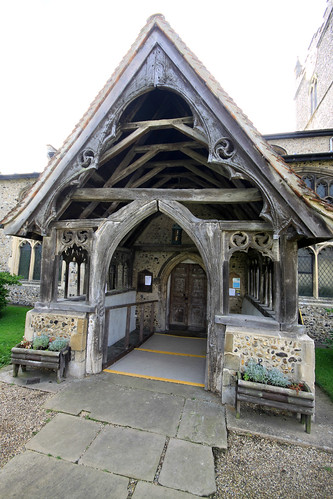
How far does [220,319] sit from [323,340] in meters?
5.62

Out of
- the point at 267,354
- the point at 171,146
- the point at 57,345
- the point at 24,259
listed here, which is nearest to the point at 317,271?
the point at 267,354

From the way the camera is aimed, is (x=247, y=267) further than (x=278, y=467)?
Yes

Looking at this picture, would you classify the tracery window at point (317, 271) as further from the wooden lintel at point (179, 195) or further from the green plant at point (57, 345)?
the green plant at point (57, 345)

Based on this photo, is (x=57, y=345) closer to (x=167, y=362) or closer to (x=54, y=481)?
(x=54, y=481)

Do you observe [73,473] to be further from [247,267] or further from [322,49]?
[322,49]

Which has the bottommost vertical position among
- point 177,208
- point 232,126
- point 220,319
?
point 220,319

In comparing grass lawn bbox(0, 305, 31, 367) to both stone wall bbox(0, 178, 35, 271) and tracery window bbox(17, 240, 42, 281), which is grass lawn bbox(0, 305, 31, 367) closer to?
tracery window bbox(17, 240, 42, 281)

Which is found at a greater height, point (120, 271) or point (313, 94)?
point (313, 94)

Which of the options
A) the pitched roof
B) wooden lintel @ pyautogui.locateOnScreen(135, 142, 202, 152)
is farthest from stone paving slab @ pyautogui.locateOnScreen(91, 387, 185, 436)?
wooden lintel @ pyautogui.locateOnScreen(135, 142, 202, 152)

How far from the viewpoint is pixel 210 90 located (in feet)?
11.2

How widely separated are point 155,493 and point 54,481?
0.88 metres

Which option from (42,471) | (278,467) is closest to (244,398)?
(278,467)

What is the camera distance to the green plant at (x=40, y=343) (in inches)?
149

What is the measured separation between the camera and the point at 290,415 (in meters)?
3.12
